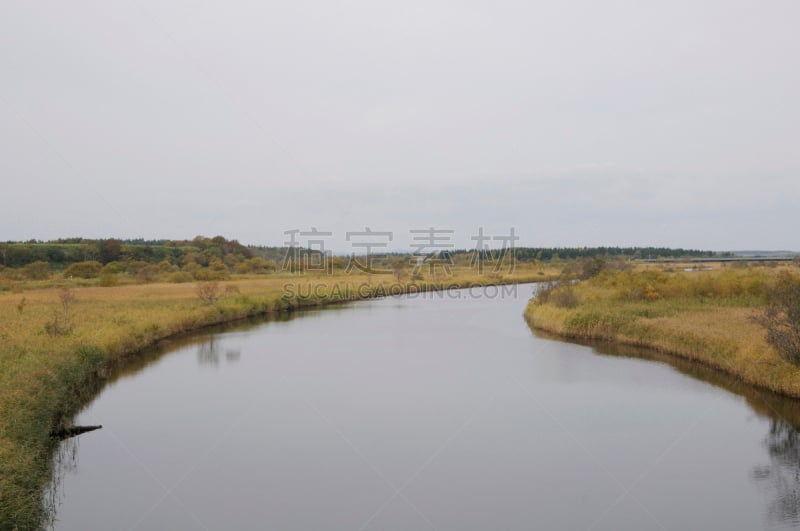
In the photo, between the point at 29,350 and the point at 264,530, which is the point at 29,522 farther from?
the point at 29,350

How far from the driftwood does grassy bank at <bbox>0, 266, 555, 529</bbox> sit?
353 millimetres

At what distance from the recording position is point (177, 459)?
1094cm

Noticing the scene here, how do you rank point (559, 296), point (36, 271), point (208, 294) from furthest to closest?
1. point (36, 271)
2. point (208, 294)
3. point (559, 296)

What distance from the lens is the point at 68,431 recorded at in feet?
38.2

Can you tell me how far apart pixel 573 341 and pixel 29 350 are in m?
18.4

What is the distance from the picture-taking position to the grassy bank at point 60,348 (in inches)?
314

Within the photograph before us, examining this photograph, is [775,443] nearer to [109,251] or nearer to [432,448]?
[432,448]

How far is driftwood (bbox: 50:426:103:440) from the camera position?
447 inches

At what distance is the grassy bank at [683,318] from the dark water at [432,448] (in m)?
0.73

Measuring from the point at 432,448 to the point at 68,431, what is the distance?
7.06 meters

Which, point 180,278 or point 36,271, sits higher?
point 36,271

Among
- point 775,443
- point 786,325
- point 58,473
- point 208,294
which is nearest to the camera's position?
point 58,473

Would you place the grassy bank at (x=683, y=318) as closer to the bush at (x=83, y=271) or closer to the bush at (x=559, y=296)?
the bush at (x=559, y=296)

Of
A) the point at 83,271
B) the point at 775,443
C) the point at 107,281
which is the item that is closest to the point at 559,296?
the point at 775,443
